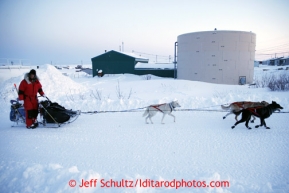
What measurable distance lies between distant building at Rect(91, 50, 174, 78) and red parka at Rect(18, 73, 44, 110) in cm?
2548

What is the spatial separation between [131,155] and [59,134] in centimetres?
254

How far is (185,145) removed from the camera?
4.19m

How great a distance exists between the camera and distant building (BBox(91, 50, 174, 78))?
30848 mm

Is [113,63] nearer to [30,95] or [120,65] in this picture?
[120,65]

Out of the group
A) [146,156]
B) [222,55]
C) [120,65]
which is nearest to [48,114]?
[146,156]

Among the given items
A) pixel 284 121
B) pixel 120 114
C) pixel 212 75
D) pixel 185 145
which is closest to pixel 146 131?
pixel 185 145

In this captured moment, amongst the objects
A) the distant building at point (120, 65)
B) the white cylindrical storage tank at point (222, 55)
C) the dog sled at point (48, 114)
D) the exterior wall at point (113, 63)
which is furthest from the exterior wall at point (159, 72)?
the dog sled at point (48, 114)

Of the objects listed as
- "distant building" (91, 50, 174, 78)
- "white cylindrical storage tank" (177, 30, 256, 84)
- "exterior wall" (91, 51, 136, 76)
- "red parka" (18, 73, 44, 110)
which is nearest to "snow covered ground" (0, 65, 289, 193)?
"red parka" (18, 73, 44, 110)

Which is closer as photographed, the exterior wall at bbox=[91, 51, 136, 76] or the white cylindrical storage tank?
the white cylindrical storage tank

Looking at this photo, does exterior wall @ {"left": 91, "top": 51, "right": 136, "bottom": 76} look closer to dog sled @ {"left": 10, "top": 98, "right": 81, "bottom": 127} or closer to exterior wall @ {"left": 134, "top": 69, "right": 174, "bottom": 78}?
exterior wall @ {"left": 134, "top": 69, "right": 174, "bottom": 78}

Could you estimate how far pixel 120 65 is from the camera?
3173cm

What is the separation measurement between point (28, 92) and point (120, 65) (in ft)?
88.3

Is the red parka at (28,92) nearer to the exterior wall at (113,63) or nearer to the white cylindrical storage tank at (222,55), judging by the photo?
the white cylindrical storage tank at (222,55)

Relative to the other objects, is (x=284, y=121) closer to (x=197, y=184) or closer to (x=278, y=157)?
(x=278, y=157)
